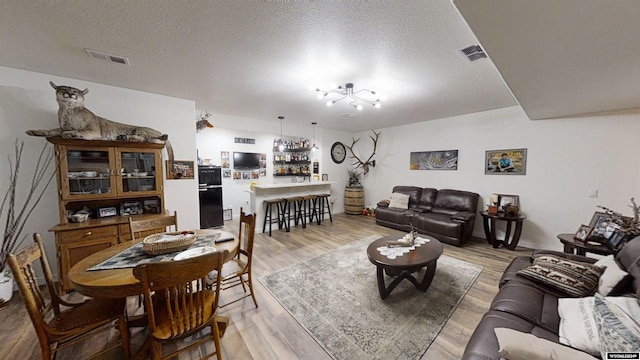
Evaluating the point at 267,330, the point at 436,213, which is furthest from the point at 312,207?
the point at 267,330

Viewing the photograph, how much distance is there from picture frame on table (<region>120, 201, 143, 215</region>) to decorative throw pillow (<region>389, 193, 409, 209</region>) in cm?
477

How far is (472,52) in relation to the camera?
204 centimetres

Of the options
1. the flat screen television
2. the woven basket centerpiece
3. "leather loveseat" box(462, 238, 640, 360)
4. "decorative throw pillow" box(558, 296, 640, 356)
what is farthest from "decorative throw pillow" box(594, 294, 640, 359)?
the flat screen television

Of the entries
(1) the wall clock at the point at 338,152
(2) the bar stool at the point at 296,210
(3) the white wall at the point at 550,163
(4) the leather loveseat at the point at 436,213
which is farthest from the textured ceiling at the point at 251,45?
A: (1) the wall clock at the point at 338,152

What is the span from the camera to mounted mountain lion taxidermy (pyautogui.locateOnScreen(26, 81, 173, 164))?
7.50 ft

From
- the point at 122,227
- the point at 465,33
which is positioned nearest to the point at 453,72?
the point at 465,33

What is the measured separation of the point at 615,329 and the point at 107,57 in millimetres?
4147

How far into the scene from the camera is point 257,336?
1822 millimetres

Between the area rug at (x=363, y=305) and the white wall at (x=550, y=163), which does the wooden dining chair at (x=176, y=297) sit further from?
the white wall at (x=550, y=163)

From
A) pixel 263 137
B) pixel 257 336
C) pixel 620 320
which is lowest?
pixel 257 336

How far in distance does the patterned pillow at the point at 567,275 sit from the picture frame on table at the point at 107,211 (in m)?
4.54

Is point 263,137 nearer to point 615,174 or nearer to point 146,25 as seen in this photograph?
point 146,25

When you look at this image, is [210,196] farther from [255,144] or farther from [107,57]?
[107,57]

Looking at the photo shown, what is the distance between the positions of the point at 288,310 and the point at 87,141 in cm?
297
